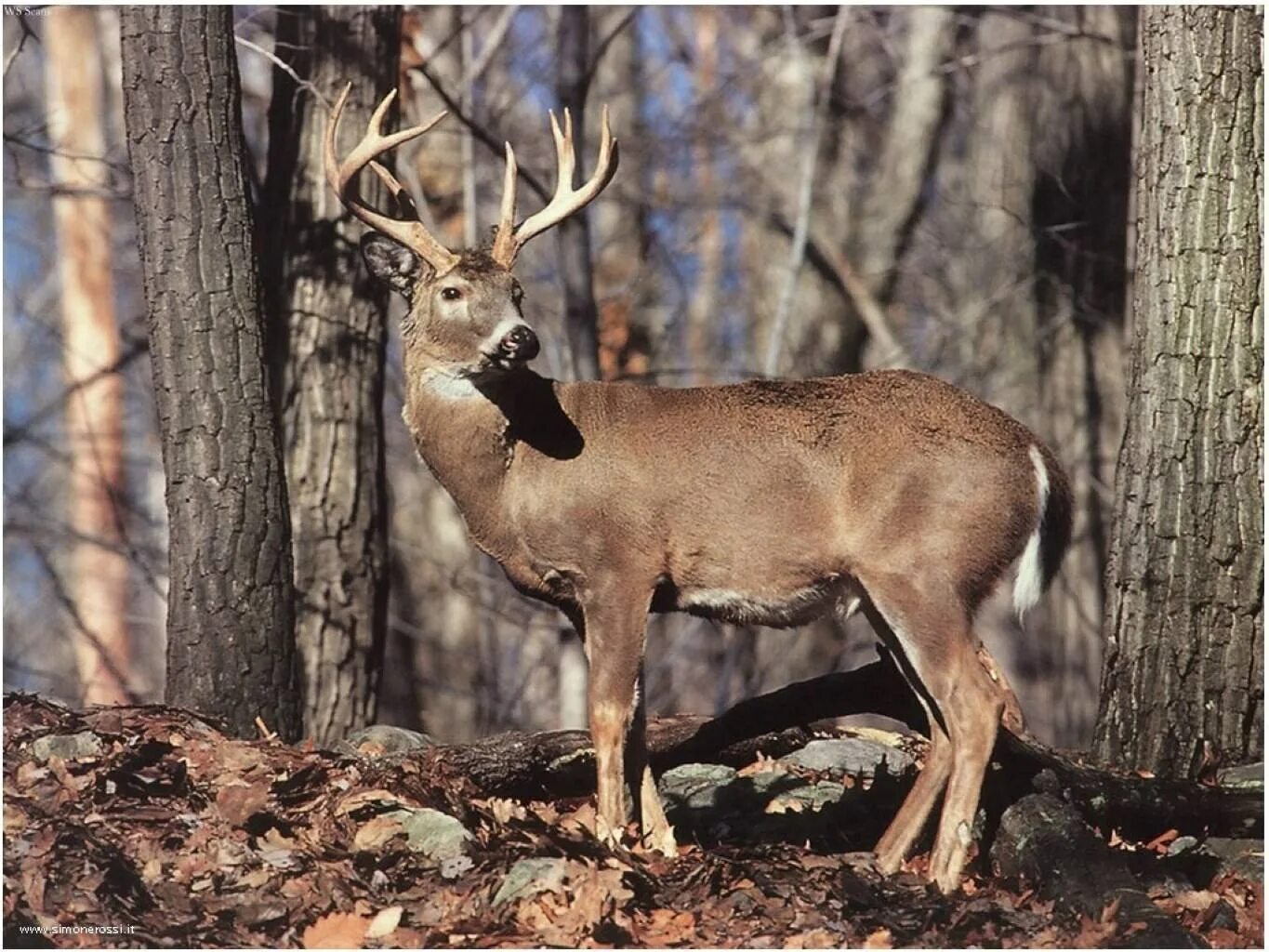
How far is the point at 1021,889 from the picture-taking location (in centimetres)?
604

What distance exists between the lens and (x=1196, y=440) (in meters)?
7.32

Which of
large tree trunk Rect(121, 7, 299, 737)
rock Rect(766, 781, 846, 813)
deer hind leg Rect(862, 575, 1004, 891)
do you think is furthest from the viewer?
large tree trunk Rect(121, 7, 299, 737)

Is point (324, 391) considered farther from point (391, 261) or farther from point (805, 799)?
point (805, 799)

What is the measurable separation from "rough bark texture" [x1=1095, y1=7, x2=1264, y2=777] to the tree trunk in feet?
18.0

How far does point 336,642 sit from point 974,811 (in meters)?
4.31

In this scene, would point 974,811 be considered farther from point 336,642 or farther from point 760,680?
point 760,680

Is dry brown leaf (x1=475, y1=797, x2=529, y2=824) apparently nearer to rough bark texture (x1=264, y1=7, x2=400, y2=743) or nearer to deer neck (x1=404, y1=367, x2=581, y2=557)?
deer neck (x1=404, y1=367, x2=581, y2=557)

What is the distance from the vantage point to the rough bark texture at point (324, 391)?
9469 mm

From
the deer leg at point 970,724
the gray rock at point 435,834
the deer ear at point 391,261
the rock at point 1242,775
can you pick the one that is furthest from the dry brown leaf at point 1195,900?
the deer ear at point 391,261

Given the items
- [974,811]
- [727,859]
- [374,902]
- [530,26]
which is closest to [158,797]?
[374,902]

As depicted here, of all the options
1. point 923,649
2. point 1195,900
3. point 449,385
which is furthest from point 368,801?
point 1195,900

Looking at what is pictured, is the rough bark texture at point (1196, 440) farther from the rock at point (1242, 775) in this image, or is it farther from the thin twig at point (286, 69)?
the thin twig at point (286, 69)

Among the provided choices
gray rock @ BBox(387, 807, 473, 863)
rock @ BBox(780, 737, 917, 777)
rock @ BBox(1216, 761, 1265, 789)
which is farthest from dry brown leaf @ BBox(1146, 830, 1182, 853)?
gray rock @ BBox(387, 807, 473, 863)

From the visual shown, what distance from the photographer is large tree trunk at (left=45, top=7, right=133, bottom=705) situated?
57.9 ft
